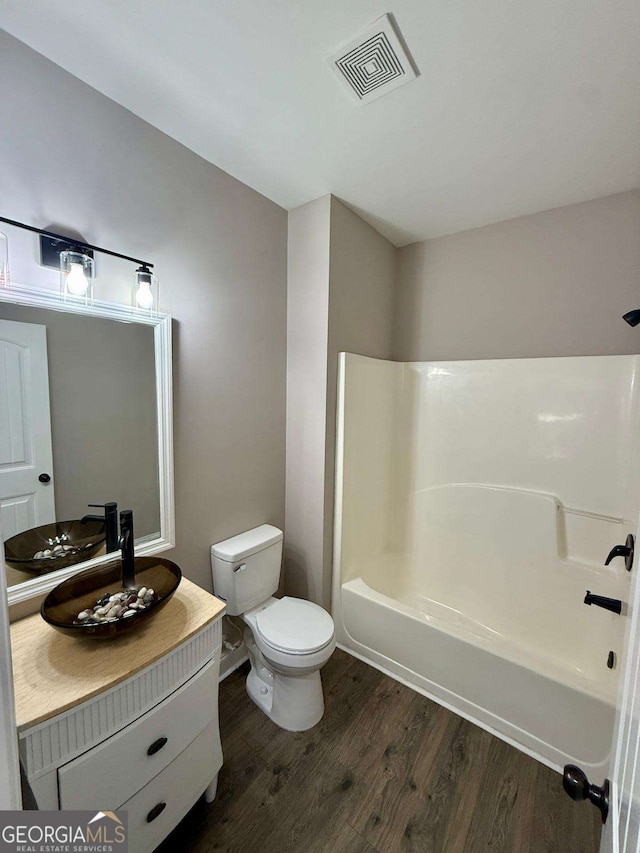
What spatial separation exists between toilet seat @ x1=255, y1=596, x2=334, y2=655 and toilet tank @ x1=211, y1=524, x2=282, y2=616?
97mm

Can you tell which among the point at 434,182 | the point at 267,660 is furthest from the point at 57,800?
the point at 434,182

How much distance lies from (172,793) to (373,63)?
97.6 inches

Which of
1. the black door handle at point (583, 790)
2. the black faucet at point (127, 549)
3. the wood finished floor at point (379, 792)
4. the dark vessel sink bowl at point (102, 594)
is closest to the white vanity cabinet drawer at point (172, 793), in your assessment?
the wood finished floor at point (379, 792)

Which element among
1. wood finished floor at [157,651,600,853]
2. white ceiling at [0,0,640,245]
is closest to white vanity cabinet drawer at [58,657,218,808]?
wood finished floor at [157,651,600,853]

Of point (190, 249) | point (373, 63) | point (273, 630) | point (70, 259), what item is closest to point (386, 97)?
point (373, 63)

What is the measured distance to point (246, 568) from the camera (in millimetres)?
1734

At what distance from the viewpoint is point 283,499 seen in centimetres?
216

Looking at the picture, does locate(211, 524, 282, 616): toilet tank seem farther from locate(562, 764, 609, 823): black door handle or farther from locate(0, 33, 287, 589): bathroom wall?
locate(562, 764, 609, 823): black door handle

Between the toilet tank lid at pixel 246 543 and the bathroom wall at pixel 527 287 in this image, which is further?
the bathroom wall at pixel 527 287

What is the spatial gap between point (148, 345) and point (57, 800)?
1.41m

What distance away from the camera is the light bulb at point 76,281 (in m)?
1.18

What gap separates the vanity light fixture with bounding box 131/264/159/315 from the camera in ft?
4.48

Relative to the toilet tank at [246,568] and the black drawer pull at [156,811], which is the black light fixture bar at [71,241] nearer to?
the toilet tank at [246,568]

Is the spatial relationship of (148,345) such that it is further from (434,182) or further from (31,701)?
(434,182)
